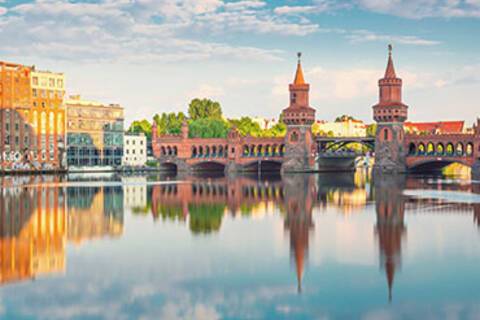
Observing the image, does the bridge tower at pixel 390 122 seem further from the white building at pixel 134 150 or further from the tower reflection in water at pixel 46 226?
the tower reflection in water at pixel 46 226

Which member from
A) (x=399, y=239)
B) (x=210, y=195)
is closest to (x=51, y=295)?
(x=399, y=239)

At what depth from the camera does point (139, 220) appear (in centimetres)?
4038

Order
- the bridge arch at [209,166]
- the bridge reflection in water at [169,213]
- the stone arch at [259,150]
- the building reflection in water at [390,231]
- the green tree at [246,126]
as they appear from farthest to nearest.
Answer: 1. the green tree at [246,126]
2. the bridge arch at [209,166]
3. the stone arch at [259,150]
4. the bridge reflection in water at [169,213]
5. the building reflection in water at [390,231]

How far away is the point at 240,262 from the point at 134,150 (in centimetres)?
11144

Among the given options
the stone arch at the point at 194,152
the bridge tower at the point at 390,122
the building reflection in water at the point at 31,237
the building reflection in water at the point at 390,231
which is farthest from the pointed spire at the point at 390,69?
the building reflection in water at the point at 31,237

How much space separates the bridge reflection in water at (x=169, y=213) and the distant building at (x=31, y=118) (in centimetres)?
4844

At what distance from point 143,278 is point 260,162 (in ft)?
330

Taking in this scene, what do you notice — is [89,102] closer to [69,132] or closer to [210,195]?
[69,132]

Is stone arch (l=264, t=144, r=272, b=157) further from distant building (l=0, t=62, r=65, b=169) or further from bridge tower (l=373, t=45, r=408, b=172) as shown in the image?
distant building (l=0, t=62, r=65, b=169)

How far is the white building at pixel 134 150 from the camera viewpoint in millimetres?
133875

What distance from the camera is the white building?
134m

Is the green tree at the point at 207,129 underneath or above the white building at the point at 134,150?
above

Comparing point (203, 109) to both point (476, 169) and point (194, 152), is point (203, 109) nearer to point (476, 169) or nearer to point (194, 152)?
point (194, 152)

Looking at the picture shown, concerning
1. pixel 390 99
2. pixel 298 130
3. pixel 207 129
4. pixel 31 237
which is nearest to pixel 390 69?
pixel 390 99
